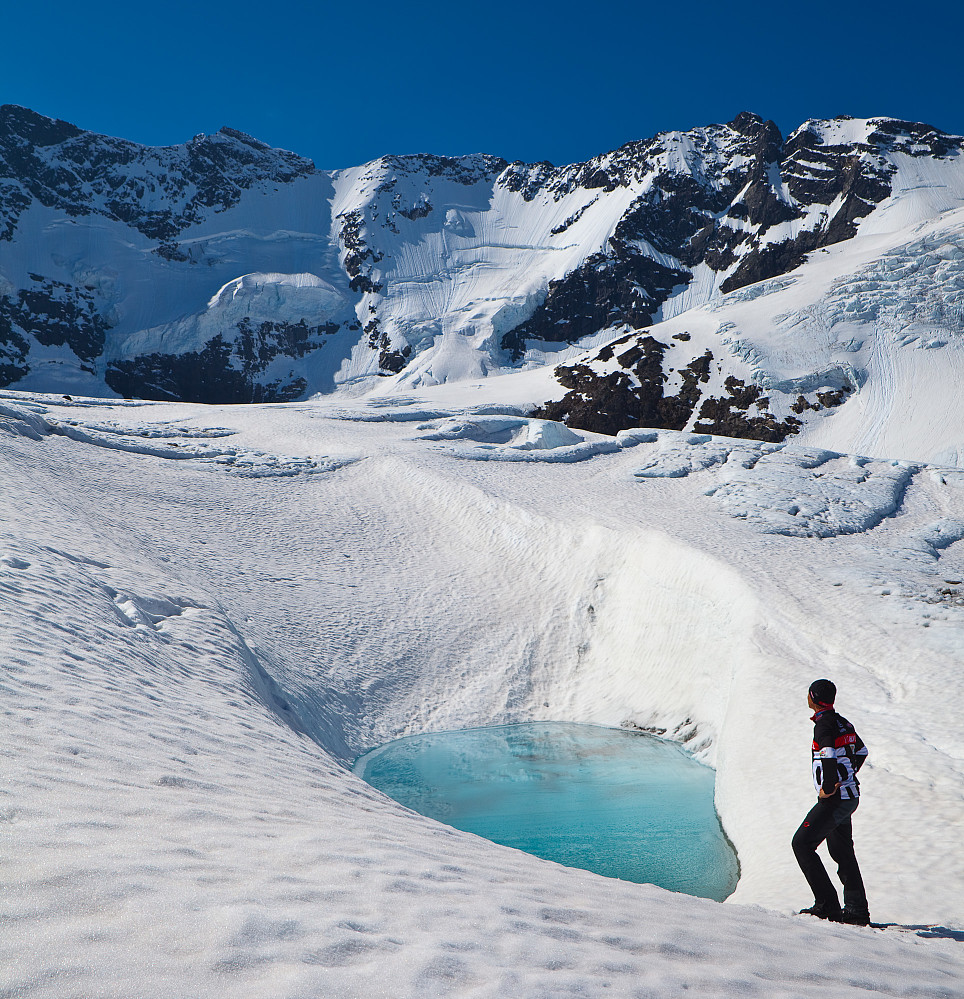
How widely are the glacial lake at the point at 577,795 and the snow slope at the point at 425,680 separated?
0.65 m

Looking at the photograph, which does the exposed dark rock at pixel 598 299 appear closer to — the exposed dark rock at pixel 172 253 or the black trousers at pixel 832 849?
the exposed dark rock at pixel 172 253

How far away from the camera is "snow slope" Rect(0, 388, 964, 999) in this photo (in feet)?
11.1

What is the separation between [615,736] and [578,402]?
49165mm

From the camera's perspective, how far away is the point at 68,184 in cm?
12425

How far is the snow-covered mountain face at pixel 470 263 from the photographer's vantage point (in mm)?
65500

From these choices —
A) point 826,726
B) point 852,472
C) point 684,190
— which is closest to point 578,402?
point 852,472

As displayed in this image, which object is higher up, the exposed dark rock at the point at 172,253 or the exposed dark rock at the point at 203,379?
the exposed dark rock at the point at 172,253

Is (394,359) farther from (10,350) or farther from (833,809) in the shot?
(833,809)

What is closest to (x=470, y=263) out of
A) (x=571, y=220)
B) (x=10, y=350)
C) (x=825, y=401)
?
(x=571, y=220)

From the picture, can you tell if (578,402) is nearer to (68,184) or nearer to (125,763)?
(125,763)

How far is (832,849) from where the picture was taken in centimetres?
636


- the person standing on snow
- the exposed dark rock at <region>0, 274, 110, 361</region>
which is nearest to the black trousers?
the person standing on snow

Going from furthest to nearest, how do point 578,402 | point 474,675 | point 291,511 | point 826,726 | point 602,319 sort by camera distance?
point 602,319
point 578,402
point 291,511
point 474,675
point 826,726

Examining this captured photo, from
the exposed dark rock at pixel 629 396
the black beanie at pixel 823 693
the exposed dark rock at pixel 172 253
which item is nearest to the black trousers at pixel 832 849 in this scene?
the black beanie at pixel 823 693
